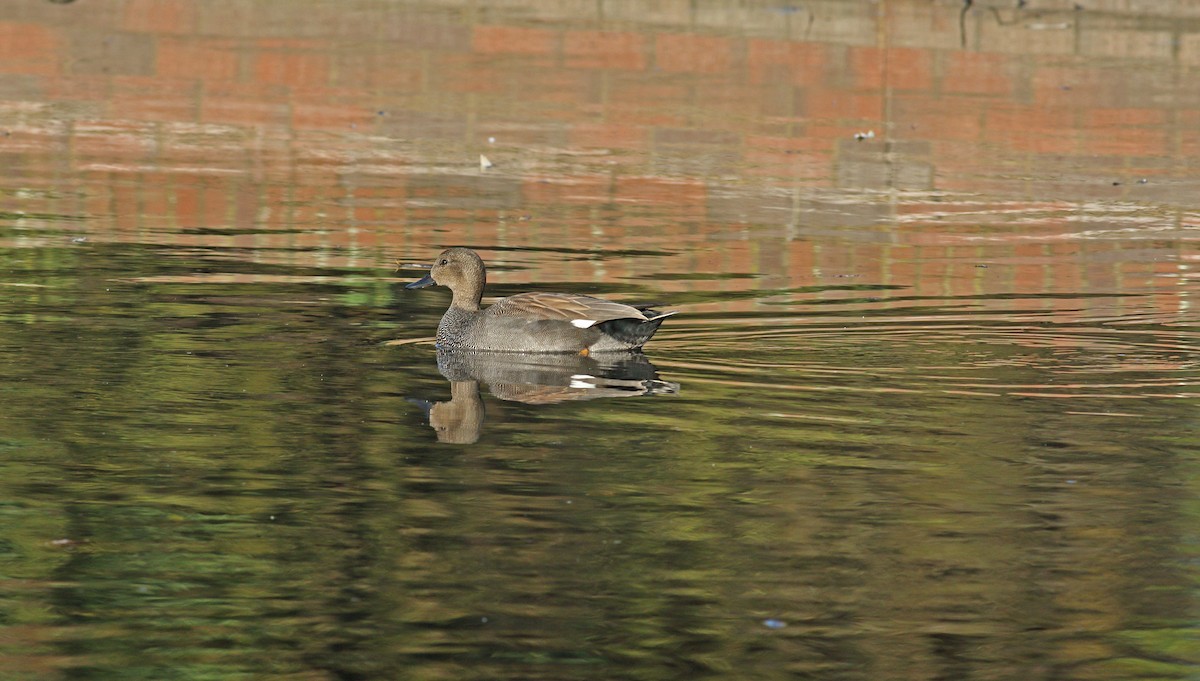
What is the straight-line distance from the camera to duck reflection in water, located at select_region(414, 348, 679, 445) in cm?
1041

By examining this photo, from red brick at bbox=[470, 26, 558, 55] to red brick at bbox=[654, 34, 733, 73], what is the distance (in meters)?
1.15

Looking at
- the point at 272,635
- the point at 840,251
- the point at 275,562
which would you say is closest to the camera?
the point at 272,635

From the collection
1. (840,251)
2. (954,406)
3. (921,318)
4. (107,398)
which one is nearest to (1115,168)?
(840,251)

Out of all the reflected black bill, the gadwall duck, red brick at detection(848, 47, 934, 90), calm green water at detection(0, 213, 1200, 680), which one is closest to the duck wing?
the gadwall duck

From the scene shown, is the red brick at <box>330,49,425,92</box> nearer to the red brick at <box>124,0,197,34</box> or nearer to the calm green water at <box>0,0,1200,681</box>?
the calm green water at <box>0,0,1200,681</box>

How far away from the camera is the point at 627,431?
9.92 m

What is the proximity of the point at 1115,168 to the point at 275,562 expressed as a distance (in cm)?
1388

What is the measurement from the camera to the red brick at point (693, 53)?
24.4 metres

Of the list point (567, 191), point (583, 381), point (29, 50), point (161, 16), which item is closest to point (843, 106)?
point (567, 191)

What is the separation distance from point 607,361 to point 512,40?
44.9 feet

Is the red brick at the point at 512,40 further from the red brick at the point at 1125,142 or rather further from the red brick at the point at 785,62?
the red brick at the point at 1125,142

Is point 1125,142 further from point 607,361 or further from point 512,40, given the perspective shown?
point 607,361

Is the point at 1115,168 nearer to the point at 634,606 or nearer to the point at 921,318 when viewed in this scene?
the point at 921,318

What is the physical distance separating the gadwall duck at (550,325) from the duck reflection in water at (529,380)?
0.06 metres
